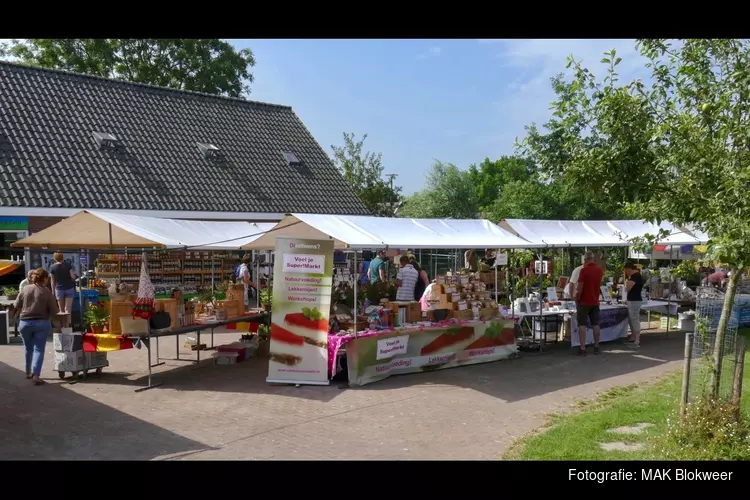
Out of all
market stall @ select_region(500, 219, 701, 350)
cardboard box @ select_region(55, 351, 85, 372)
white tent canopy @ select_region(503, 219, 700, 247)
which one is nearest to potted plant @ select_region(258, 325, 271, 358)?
cardboard box @ select_region(55, 351, 85, 372)

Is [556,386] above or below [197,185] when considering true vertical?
below

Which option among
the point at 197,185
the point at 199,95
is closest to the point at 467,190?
the point at 199,95

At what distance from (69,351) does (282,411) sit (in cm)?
372

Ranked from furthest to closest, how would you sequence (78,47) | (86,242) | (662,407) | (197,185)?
(78,47) → (197,185) → (86,242) → (662,407)

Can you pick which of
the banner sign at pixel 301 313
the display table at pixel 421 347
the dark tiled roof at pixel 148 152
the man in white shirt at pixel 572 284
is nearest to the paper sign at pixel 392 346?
the display table at pixel 421 347

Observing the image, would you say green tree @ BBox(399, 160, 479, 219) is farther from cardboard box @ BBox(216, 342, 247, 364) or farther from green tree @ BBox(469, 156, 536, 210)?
cardboard box @ BBox(216, 342, 247, 364)

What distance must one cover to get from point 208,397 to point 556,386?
4.78 m

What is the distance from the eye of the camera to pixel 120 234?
10461mm

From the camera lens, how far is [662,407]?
7535 mm

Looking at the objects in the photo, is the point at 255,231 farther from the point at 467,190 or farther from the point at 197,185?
the point at 467,190

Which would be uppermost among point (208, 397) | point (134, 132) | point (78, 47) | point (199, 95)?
point (78, 47)

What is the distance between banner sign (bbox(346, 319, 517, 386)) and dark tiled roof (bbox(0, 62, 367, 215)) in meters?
11.2

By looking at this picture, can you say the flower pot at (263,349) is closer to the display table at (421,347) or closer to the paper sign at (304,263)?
the display table at (421,347)

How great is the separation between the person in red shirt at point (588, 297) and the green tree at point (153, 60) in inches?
953
